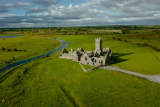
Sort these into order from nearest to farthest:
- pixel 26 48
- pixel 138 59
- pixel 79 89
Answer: pixel 79 89 → pixel 138 59 → pixel 26 48

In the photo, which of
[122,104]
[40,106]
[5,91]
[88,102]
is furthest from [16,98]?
[122,104]

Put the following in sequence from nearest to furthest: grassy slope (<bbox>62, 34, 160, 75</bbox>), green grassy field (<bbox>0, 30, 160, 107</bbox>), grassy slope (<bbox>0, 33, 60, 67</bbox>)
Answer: green grassy field (<bbox>0, 30, 160, 107</bbox>) < grassy slope (<bbox>62, 34, 160, 75</bbox>) < grassy slope (<bbox>0, 33, 60, 67</bbox>)

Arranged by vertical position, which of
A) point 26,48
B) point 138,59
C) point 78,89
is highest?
point 26,48

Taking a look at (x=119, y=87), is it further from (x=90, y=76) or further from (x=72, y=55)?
(x=72, y=55)

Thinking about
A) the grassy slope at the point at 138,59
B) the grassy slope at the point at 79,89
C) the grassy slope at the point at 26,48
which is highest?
the grassy slope at the point at 26,48

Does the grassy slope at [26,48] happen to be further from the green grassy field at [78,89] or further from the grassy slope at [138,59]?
the green grassy field at [78,89]

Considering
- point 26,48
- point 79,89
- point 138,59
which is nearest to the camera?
point 79,89

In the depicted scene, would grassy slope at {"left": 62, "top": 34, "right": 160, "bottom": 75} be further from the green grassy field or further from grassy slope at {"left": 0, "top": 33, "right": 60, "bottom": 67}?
grassy slope at {"left": 0, "top": 33, "right": 60, "bottom": 67}

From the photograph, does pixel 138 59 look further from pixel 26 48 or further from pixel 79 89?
pixel 26 48

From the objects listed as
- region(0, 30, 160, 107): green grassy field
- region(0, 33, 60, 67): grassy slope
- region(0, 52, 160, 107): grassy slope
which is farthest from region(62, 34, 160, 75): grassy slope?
region(0, 33, 60, 67): grassy slope

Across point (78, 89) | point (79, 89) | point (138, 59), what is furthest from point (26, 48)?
point (138, 59)

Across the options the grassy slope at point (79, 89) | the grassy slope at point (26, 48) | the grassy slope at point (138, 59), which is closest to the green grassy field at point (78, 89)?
the grassy slope at point (79, 89)
